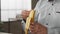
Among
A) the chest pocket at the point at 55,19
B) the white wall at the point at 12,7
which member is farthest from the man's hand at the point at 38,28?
the white wall at the point at 12,7

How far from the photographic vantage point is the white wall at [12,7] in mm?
1974

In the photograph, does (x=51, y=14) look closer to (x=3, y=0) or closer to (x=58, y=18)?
(x=58, y=18)

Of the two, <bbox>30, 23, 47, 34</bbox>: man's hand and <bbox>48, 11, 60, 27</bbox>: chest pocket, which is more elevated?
<bbox>48, 11, 60, 27</bbox>: chest pocket

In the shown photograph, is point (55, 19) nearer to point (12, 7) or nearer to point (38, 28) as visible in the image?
point (38, 28)

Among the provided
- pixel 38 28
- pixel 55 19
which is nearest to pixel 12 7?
pixel 38 28

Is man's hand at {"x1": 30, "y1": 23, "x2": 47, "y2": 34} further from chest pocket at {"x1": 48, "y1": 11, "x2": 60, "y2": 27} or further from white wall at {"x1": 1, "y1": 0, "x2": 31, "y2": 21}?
white wall at {"x1": 1, "y1": 0, "x2": 31, "y2": 21}

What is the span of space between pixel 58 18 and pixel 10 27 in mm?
1360

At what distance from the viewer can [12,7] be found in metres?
2.00

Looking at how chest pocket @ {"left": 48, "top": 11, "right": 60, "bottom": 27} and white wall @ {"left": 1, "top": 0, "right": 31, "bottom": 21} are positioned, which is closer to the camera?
chest pocket @ {"left": 48, "top": 11, "right": 60, "bottom": 27}

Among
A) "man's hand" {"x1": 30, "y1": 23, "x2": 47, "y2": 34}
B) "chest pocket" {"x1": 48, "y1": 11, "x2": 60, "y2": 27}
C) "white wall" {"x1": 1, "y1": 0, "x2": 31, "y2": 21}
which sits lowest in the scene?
"man's hand" {"x1": 30, "y1": 23, "x2": 47, "y2": 34}

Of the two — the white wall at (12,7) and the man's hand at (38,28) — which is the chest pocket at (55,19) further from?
the white wall at (12,7)

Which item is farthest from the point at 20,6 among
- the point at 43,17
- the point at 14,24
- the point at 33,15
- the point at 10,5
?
the point at 43,17

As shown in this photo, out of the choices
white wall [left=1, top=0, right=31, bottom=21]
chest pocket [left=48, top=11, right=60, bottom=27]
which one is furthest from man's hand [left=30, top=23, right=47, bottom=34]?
white wall [left=1, top=0, right=31, bottom=21]

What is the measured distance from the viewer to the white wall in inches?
77.7
